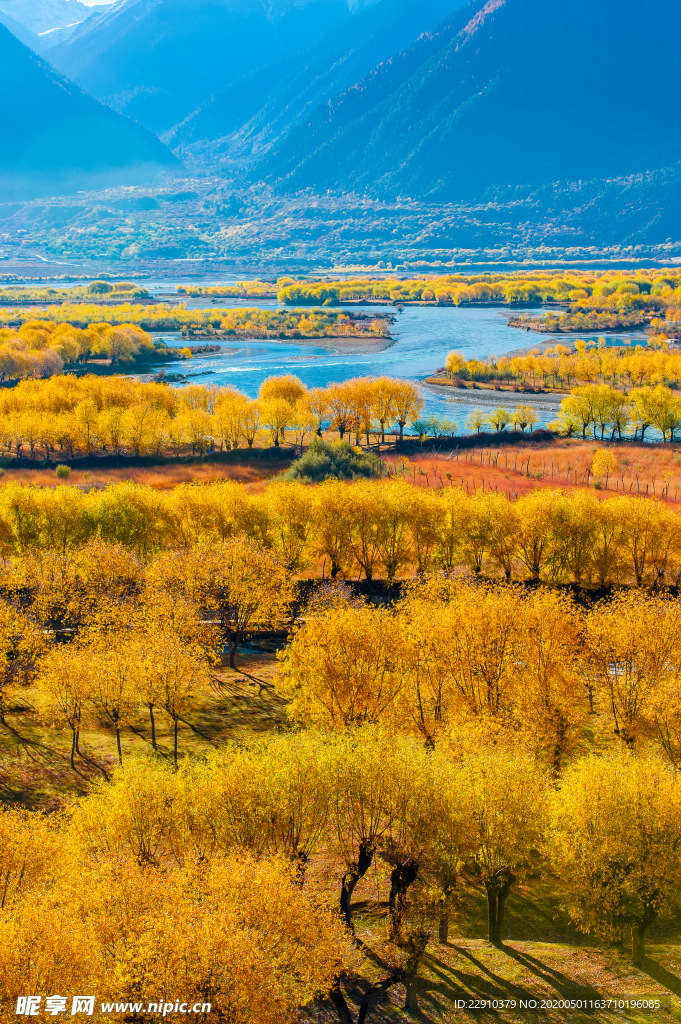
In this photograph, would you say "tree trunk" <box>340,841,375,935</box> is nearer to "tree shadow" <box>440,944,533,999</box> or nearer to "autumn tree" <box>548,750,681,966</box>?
"tree shadow" <box>440,944,533,999</box>

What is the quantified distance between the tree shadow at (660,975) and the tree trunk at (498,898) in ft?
18.4

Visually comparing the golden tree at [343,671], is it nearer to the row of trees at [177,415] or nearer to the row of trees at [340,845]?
the row of trees at [340,845]

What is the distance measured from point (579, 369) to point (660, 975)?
160 meters

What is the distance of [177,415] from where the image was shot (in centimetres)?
13125

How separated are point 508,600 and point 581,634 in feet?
18.4

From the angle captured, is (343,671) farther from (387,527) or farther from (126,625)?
(387,527)

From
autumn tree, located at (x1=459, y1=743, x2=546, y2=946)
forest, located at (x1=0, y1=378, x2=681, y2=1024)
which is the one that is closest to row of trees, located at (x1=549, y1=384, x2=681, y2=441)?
forest, located at (x1=0, y1=378, x2=681, y2=1024)

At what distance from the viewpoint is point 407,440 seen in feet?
443

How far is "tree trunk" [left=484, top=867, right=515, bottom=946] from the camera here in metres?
29.9

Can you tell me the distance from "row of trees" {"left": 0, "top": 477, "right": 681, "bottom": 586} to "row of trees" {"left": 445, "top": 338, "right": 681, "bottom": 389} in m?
107

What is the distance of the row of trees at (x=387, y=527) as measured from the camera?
6825cm

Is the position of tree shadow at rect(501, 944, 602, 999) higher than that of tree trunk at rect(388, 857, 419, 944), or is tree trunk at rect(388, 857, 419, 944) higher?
tree trunk at rect(388, 857, 419, 944)

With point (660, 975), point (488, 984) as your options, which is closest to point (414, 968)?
point (488, 984)

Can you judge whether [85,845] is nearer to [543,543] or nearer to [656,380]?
[543,543]
